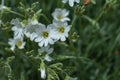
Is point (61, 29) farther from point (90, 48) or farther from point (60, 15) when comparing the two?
point (90, 48)

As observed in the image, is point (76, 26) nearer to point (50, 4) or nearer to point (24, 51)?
point (50, 4)

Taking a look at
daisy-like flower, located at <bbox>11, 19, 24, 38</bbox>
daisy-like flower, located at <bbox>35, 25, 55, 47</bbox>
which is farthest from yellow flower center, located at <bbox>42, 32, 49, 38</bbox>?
daisy-like flower, located at <bbox>11, 19, 24, 38</bbox>

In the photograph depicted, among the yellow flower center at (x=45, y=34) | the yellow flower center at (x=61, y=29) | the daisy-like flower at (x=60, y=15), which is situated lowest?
the yellow flower center at (x=45, y=34)

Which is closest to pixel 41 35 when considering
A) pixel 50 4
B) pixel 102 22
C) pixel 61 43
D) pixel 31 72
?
pixel 61 43

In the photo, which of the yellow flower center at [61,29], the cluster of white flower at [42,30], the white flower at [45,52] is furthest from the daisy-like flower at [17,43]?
the yellow flower center at [61,29]

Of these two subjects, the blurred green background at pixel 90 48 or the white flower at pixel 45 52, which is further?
the blurred green background at pixel 90 48

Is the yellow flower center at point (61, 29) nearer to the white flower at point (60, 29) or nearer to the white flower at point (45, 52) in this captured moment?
the white flower at point (60, 29)
